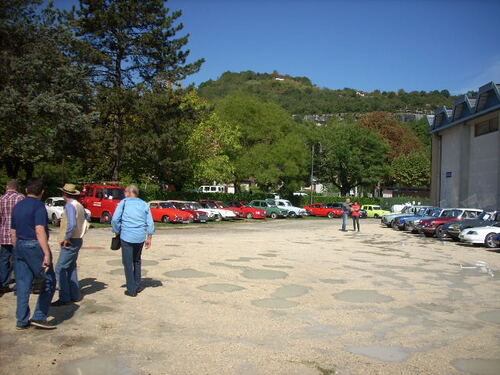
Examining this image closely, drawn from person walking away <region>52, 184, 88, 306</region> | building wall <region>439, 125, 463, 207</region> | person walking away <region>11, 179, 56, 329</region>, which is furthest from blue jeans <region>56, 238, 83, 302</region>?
building wall <region>439, 125, 463, 207</region>

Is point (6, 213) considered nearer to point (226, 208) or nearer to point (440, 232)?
point (440, 232)

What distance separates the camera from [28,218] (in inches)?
217

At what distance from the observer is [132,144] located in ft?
104

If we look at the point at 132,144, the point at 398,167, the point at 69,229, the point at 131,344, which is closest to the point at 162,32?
the point at 132,144

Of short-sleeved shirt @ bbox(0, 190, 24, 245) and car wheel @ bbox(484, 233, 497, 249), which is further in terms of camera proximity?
car wheel @ bbox(484, 233, 497, 249)

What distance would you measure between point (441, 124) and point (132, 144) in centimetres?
2723

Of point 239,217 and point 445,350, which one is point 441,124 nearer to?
point 239,217

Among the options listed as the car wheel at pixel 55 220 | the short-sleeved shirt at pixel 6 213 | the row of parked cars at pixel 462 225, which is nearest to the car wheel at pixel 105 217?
the car wheel at pixel 55 220

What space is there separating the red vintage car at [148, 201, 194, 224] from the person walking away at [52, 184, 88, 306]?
70.9ft

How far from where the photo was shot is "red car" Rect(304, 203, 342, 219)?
153 feet

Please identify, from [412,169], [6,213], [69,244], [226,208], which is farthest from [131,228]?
[412,169]

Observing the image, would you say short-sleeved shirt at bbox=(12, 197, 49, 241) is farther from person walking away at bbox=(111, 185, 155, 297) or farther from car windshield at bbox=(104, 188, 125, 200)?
car windshield at bbox=(104, 188, 125, 200)

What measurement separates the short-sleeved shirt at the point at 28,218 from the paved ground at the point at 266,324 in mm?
1175

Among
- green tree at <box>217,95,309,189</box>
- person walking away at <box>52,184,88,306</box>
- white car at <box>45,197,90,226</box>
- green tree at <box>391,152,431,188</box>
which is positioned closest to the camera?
person walking away at <box>52,184,88,306</box>
